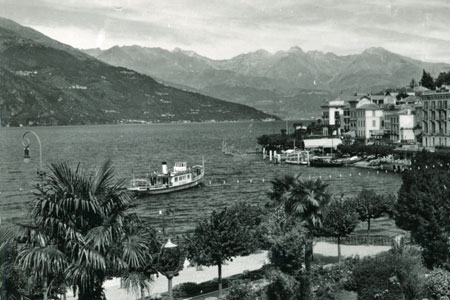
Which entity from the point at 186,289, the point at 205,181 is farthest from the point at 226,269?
the point at 205,181

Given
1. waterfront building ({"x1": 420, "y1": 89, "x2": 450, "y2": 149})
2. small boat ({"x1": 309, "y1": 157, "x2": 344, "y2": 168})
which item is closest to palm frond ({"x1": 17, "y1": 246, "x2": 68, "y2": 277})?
waterfront building ({"x1": 420, "y1": 89, "x2": 450, "y2": 149})

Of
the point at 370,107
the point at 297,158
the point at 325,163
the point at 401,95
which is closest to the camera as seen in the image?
the point at 325,163

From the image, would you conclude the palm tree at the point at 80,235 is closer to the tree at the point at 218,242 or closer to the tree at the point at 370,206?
the tree at the point at 218,242

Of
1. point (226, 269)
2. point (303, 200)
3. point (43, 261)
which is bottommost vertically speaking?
point (226, 269)

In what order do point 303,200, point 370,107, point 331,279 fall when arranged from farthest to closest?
point 370,107 → point 303,200 → point 331,279

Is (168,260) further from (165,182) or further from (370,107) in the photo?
(370,107)

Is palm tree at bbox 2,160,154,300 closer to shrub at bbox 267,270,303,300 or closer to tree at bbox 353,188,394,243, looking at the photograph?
shrub at bbox 267,270,303,300
